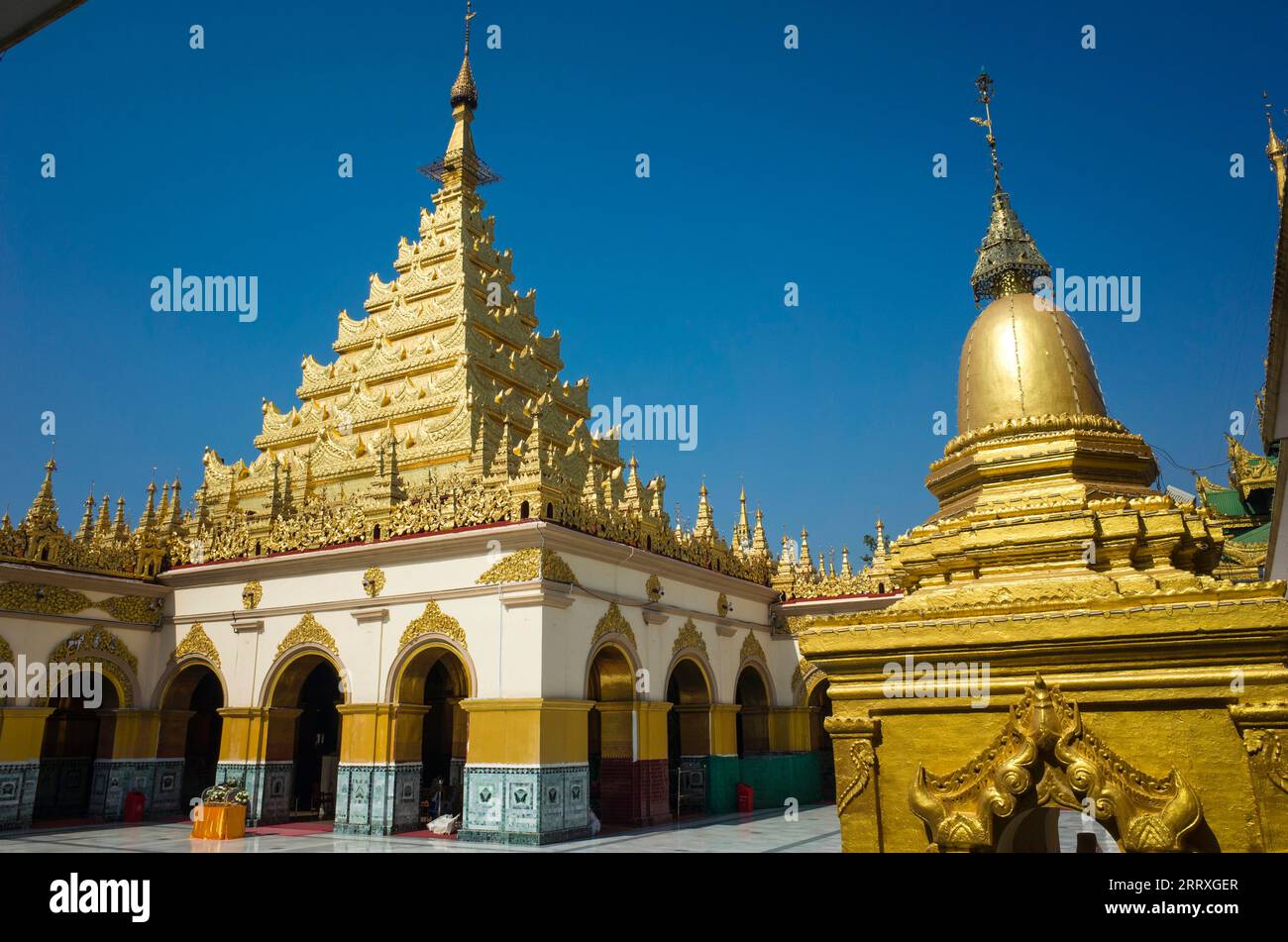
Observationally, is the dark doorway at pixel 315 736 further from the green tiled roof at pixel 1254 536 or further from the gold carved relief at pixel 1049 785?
the green tiled roof at pixel 1254 536

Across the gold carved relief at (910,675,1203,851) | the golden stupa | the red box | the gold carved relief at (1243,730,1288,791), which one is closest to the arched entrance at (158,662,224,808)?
the red box

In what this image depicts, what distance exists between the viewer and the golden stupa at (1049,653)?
3.80m

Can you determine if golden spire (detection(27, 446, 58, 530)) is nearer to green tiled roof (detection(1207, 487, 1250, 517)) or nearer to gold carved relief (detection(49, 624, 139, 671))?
gold carved relief (detection(49, 624, 139, 671))

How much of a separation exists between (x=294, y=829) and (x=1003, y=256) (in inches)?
613

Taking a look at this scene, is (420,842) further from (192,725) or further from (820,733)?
(820,733)

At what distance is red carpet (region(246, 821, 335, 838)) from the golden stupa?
13647 millimetres

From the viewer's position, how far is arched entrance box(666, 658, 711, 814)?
1938cm

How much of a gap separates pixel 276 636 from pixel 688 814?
886 centimetres

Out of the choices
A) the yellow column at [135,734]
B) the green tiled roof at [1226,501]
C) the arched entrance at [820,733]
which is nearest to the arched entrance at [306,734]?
the yellow column at [135,734]

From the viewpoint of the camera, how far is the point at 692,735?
1975 centimetres

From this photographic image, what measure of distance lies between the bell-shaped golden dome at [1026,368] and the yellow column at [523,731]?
33.6 feet

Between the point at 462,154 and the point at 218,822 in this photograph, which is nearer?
the point at 218,822

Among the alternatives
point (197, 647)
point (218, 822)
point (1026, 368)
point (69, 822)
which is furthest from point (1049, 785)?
point (69, 822)
